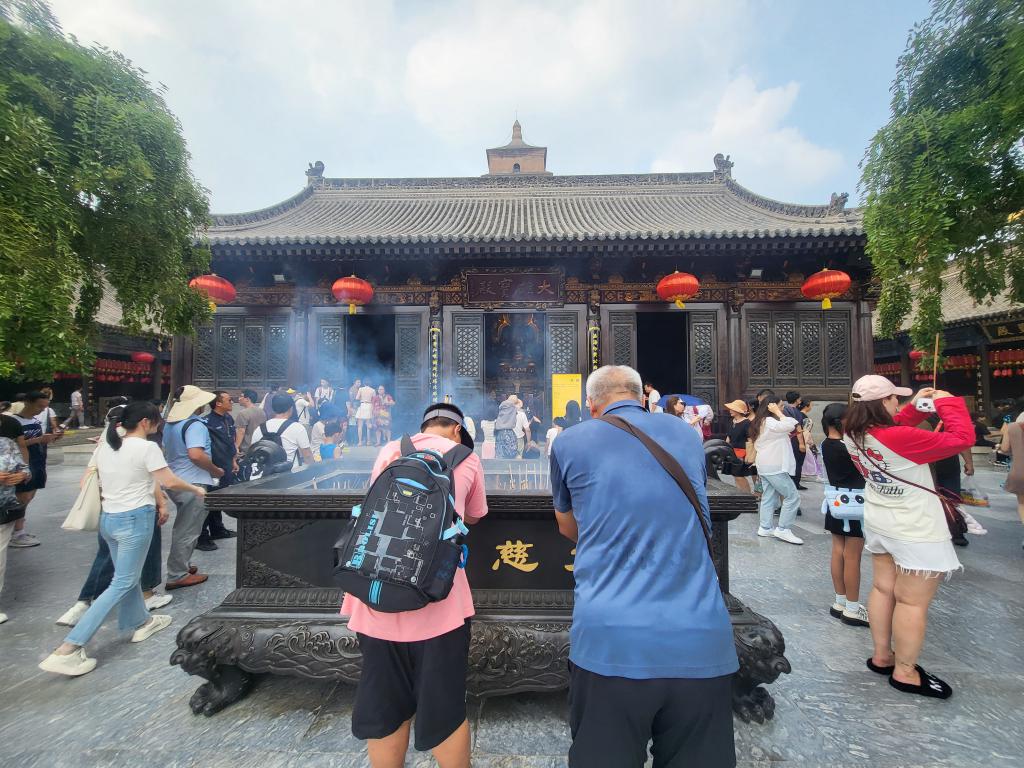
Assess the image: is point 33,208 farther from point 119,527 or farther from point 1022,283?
point 1022,283

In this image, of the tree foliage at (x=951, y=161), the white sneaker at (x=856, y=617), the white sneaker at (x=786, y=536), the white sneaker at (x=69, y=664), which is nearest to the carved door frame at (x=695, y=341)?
the white sneaker at (x=786, y=536)

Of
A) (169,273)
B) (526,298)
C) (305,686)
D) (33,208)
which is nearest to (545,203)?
(526,298)

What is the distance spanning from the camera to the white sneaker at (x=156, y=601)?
11.3ft

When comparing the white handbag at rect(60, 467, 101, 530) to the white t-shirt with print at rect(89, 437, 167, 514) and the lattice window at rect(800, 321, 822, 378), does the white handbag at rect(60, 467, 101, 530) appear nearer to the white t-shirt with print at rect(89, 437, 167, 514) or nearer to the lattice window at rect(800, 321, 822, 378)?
the white t-shirt with print at rect(89, 437, 167, 514)

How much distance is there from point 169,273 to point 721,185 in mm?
14125

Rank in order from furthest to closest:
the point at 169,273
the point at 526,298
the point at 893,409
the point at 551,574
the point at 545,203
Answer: the point at 545,203, the point at 526,298, the point at 169,273, the point at 893,409, the point at 551,574

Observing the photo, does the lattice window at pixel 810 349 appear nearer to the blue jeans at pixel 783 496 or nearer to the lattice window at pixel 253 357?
the blue jeans at pixel 783 496

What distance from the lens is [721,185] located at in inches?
523

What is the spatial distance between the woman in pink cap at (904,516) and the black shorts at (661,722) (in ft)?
5.75

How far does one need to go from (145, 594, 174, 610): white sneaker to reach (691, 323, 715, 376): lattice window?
347 inches

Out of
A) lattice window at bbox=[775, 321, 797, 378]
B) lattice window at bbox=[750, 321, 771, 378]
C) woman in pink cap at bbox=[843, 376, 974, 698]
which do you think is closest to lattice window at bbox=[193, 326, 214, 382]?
woman in pink cap at bbox=[843, 376, 974, 698]

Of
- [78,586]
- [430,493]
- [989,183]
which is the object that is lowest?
[78,586]

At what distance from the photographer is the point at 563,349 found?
9266mm

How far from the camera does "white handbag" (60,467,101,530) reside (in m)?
3.12
